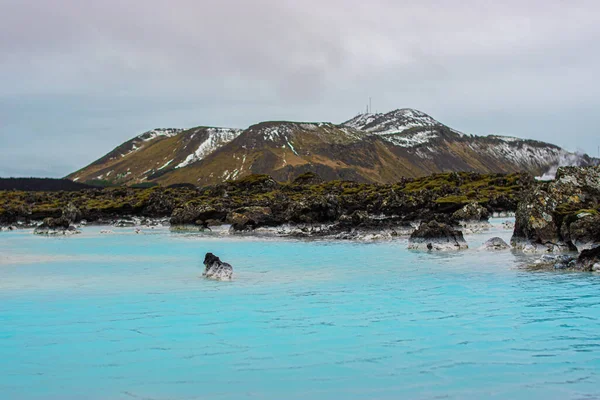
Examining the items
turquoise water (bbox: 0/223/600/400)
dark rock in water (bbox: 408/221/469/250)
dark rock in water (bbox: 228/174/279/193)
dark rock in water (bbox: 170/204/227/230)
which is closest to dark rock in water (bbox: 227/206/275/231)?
dark rock in water (bbox: 170/204/227/230)

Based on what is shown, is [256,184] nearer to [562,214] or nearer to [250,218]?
[250,218]

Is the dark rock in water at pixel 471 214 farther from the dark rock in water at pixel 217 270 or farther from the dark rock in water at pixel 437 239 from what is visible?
the dark rock in water at pixel 217 270

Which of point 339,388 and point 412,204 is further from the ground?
point 412,204

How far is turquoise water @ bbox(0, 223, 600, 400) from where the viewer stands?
39.4ft

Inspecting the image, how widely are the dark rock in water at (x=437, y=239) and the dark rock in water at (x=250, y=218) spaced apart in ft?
100

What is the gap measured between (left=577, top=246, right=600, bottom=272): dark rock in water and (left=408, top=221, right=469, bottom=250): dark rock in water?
1275 centimetres

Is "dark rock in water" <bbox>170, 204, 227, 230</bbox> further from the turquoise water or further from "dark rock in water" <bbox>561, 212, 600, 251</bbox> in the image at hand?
"dark rock in water" <bbox>561, 212, 600, 251</bbox>

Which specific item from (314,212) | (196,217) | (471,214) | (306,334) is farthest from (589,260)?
(196,217)

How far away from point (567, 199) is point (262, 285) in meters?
24.7

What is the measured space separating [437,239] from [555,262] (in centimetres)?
1232

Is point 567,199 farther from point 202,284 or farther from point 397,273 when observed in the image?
point 202,284

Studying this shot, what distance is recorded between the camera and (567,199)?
39594mm

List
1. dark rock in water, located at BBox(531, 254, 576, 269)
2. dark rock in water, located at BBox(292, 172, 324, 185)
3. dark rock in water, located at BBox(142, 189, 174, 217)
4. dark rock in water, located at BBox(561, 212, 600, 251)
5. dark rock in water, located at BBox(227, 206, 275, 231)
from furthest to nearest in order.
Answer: dark rock in water, located at BBox(292, 172, 324, 185)
dark rock in water, located at BBox(142, 189, 174, 217)
dark rock in water, located at BBox(227, 206, 275, 231)
dark rock in water, located at BBox(561, 212, 600, 251)
dark rock in water, located at BBox(531, 254, 576, 269)

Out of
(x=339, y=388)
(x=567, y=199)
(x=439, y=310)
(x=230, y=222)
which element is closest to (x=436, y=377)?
(x=339, y=388)
